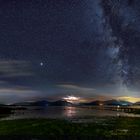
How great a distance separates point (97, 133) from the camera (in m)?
46.0

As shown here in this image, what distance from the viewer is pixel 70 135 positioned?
141 feet

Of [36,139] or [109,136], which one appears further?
[109,136]

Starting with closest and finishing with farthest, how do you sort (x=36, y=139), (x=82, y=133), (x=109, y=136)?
(x=36, y=139)
(x=109, y=136)
(x=82, y=133)

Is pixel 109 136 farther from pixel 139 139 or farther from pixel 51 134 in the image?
pixel 51 134

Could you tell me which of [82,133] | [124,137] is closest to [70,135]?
[82,133]

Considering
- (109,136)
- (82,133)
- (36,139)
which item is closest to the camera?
(36,139)

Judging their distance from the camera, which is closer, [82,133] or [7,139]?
[7,139]

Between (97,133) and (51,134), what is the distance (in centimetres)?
712

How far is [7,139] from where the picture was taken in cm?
4041

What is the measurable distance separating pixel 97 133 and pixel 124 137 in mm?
5162

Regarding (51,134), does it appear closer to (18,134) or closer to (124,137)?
(18,134)

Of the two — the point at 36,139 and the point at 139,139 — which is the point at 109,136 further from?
the point at 36,139

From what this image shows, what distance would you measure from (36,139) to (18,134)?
6.43 metres

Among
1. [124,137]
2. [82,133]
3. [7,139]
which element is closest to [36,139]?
[7,139]
